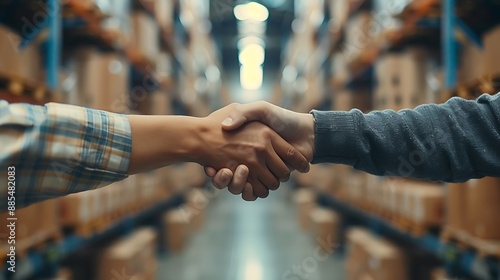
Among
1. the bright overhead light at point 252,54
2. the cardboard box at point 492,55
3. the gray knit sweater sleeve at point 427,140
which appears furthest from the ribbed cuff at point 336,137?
the bright overhead light at point 252,54

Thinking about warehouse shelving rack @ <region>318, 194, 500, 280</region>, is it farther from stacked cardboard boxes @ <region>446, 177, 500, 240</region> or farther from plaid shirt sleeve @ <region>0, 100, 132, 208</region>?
plaid shirt sleeve @ <region>0, 100, 132, 208</region>

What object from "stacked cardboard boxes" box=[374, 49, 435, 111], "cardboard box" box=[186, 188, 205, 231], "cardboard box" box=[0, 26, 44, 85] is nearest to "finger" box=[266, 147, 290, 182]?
"cardboard box" box=[0, 26, 44, 85]

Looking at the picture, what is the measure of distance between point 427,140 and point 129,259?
9.13 feet

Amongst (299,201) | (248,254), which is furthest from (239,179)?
(299,201)

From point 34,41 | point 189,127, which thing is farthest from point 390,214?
point 34,41

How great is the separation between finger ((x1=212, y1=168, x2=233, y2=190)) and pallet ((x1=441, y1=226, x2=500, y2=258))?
1.43m

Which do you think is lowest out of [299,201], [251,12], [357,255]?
[299,201]

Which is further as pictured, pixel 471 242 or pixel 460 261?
pixel 460 261

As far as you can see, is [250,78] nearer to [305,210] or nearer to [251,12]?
[251,12]

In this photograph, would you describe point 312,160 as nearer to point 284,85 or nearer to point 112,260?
point 112,260

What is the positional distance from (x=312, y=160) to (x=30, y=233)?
1625mm

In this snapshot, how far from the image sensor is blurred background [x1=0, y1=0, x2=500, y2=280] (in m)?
2.58

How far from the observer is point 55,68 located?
9.20 feet

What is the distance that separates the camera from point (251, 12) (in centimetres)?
1321
